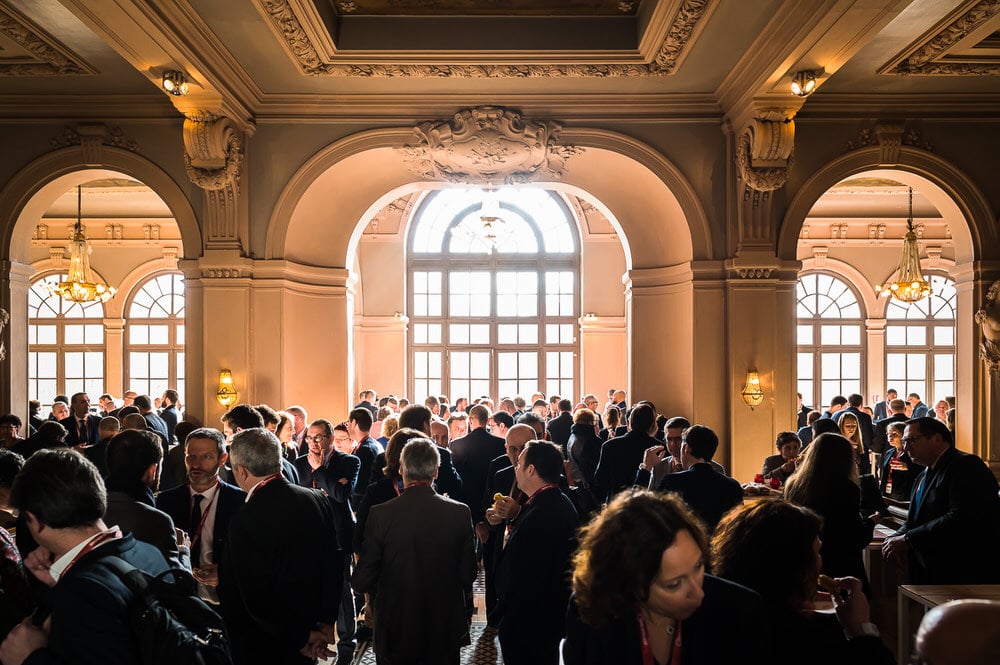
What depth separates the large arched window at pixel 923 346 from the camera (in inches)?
715

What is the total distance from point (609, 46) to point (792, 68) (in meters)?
1.85

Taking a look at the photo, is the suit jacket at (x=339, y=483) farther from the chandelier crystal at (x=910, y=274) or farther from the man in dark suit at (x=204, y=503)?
the chandelier crystal at (x=910, y=274)

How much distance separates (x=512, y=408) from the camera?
1165cm

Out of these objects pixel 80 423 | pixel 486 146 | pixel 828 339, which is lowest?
pixel 80 423

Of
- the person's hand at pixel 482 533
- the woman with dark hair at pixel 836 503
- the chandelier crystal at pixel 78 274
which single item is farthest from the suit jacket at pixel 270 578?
the chandelier crystal at pixel 78 274

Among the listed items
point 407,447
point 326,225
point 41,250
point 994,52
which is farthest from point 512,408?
point 41,250

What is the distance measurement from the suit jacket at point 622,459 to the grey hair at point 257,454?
3.82 metres

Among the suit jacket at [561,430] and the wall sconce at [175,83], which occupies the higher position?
the wall sconce at [175,83]

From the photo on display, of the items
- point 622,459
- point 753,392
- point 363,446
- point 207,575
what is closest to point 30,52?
point 363,446

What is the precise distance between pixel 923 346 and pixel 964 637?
1869 cm

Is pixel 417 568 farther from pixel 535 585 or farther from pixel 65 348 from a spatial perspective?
pixel 65 348

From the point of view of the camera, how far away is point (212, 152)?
8914 millimetres

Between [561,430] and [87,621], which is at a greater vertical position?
[87,621]

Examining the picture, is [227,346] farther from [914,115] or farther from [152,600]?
[914,115]
